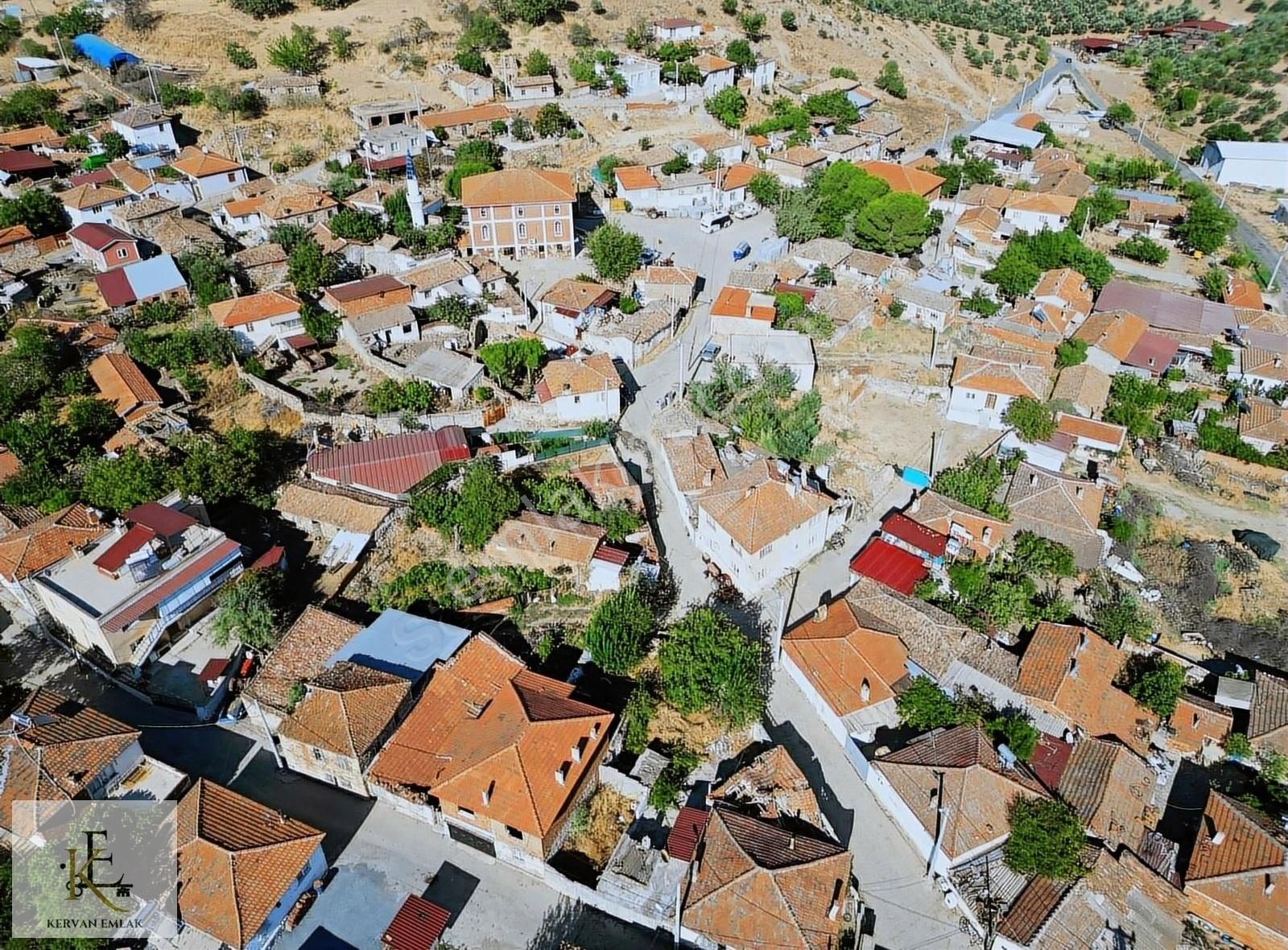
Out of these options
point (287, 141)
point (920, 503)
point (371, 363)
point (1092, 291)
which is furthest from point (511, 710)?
point (287, 141)

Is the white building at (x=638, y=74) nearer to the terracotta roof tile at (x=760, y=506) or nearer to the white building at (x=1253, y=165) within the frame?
the white building at (x=1253, y=165)

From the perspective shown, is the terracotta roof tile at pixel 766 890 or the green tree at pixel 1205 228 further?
the green tree at pixel 1205 228

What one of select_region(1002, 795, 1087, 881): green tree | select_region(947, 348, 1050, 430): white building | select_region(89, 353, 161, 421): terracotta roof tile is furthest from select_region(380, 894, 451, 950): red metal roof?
select_region(947, 348, 1050, 430): white building

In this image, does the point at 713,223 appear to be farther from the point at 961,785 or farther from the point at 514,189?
the point at 961,785

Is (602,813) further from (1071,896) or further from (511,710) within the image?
(1071,896)

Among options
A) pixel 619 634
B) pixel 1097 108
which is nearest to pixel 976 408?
pixel 619 634

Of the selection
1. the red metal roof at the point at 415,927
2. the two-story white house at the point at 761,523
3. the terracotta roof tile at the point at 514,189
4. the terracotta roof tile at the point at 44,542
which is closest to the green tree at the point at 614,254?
the terracotta roof tile at the point at 514,189

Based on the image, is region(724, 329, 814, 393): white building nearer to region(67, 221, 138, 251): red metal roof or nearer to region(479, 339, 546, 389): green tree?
region(479, 339, 546, 389): green tree
